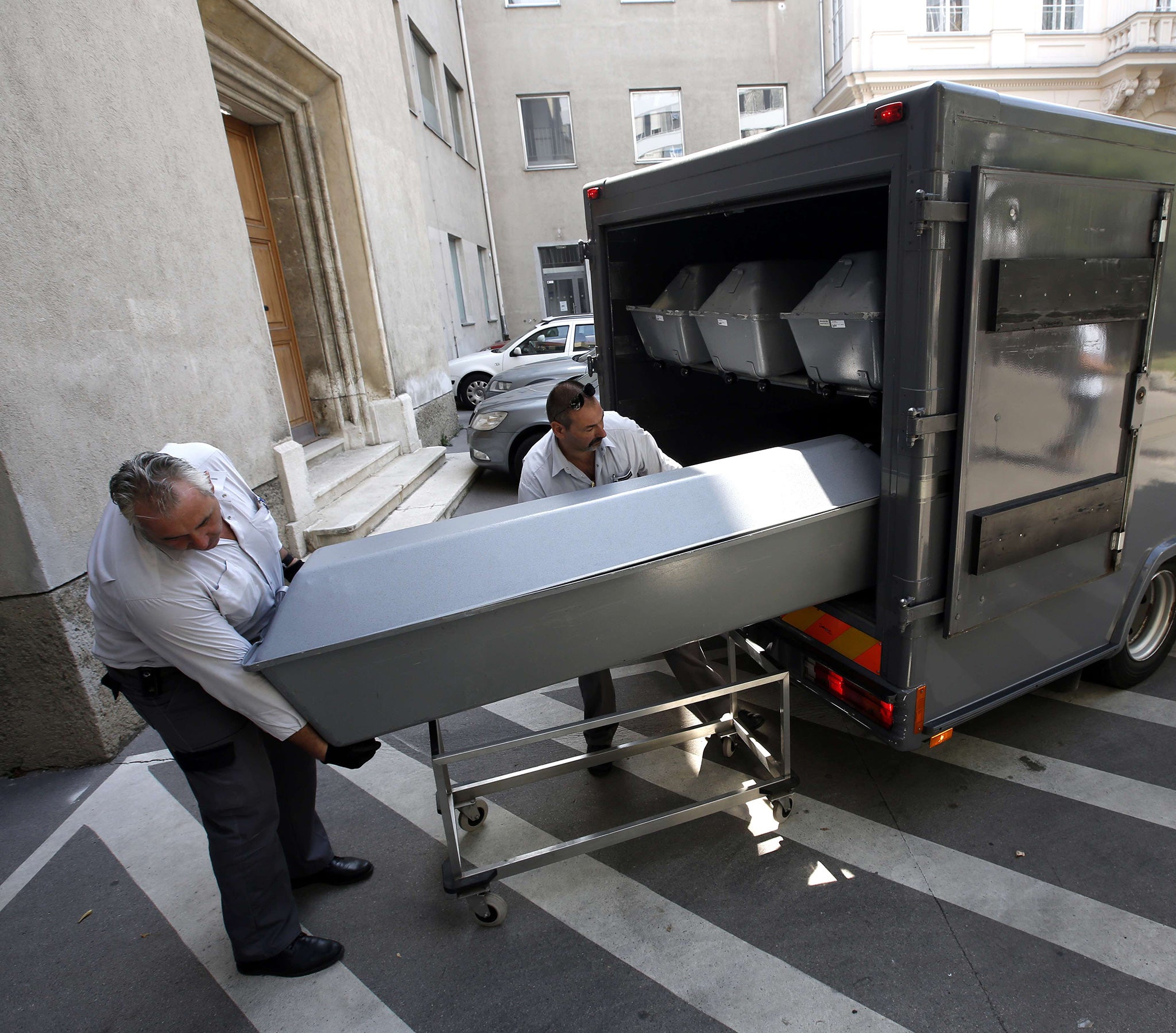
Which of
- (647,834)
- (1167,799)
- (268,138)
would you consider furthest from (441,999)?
(268,138)

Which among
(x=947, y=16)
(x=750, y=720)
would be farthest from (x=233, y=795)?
(x=947, y=16)

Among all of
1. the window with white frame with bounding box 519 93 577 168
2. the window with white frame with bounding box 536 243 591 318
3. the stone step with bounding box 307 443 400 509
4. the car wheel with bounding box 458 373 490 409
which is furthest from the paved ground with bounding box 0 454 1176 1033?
the window with white frame with bounding box 519 93 577 168

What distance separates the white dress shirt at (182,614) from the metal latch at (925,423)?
210cm

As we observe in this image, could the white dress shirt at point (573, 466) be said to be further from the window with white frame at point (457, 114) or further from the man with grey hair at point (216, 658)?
the window with white frame at point (457, 114)

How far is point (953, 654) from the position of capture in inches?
105

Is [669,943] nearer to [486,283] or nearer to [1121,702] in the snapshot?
[1121,702]

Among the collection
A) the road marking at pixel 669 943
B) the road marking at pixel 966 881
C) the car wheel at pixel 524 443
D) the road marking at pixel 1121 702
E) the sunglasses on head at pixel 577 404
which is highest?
the sunglasses on head at pixel 577 404

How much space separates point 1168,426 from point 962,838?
191 cm

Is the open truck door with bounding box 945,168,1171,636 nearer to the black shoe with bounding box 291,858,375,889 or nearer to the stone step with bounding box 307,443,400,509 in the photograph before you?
the black shoe with bounding box 291,858,375,889

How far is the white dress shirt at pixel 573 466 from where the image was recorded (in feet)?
9.98

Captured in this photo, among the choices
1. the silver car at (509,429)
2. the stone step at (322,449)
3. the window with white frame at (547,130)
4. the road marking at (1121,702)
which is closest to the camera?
the road marking at (1121,702)

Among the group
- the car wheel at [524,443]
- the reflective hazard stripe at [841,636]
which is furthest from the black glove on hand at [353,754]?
the car wheel at [524,443]

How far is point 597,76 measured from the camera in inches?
769

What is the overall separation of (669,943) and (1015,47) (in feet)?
76.7
